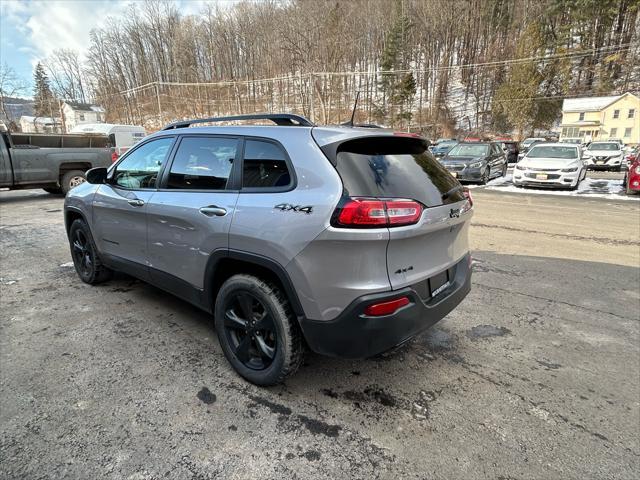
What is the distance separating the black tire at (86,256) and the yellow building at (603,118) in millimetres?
53311

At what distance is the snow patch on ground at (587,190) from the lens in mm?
11602

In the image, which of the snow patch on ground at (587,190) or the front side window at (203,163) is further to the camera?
the snow patch on ground at (587,190)

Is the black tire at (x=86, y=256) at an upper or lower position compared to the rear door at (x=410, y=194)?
lower

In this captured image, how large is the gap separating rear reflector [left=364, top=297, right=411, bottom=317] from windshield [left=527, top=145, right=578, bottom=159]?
14.2 metres

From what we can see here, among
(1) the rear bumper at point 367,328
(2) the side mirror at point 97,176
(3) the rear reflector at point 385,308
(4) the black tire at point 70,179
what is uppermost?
(2) the side mirror at point 97,176

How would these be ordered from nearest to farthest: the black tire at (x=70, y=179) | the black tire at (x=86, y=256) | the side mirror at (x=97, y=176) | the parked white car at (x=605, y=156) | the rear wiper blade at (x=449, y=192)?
the rear wiper blade at (x=449, y=192) → the side mirror at (x=97, y=176) → the black tire at (x=86, y=256) → the black tire at (x=70, y=179) → the parked white car at (x=605, y=156)

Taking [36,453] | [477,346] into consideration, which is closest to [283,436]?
[36,453]

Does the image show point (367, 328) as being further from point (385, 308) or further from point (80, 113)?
point (80, 113)

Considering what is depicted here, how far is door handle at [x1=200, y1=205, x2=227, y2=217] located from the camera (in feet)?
8.01

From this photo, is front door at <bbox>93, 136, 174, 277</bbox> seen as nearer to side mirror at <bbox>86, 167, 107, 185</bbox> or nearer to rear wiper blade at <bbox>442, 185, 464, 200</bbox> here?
side mirror at <bbox>86, 167, 107, 185</bbox>

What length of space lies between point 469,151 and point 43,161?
14.9m

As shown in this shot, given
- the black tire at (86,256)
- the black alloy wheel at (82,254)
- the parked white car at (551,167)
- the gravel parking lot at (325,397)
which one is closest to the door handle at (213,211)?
the gravel parking lot at (325,397)

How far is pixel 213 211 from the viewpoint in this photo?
2492mm

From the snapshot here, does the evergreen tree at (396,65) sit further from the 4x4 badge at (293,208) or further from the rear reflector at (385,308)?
the rear reflector at (385,308)
